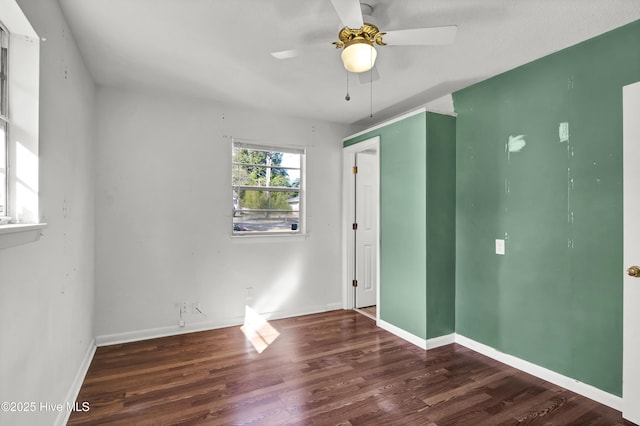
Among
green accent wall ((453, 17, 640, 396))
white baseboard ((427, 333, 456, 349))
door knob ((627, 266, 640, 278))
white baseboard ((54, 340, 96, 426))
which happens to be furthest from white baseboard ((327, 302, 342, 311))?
door knob ((627, 266, 640, 278))

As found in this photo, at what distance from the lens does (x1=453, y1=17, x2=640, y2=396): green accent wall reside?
7.14ft

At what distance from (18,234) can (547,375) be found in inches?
134

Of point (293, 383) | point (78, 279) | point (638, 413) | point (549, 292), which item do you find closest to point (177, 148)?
point (78, 279)

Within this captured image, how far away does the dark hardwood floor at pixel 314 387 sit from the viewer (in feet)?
6.80

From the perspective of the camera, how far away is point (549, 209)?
2512 mm

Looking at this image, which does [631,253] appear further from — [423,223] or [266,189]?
[266,189]

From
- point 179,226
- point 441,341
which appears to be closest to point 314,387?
point 441,341

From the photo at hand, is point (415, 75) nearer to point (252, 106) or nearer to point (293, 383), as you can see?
point (252, 106)

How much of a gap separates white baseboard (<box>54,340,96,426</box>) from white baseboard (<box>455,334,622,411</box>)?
3170 mm

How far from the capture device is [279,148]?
13.1 feet

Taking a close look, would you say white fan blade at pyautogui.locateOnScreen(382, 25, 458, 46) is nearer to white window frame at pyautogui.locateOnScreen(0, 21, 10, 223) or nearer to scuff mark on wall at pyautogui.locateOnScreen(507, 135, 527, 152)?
scuff mark on wall at pyautogui.locateOnScreen(507, 135, 527, 152)

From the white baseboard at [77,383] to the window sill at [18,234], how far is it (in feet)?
3.79

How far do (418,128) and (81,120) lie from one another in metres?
2.86

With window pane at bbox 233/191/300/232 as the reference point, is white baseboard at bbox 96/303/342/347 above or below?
below
